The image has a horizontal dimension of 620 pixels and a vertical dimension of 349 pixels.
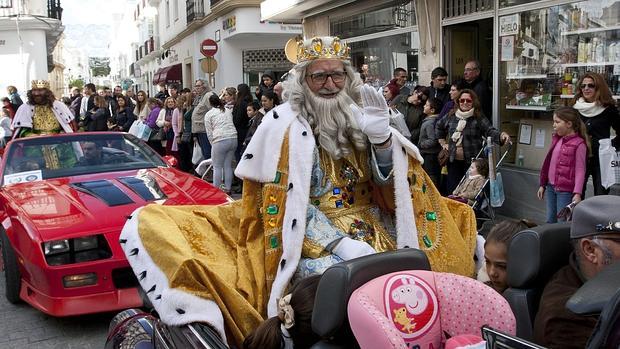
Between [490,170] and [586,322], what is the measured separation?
5.32m

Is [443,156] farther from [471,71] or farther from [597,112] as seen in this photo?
[597,112]

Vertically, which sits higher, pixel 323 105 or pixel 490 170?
pixel 323 105

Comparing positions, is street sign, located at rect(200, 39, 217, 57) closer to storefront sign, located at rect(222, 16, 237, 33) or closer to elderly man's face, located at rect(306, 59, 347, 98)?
storefront sign, located at rect(222, 16, 237, 33)

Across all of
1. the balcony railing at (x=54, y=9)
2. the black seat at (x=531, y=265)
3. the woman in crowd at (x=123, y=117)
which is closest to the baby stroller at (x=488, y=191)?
the black seat at (x=531, y=265)

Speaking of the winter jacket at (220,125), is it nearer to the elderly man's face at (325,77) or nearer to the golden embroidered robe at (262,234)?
the golden embroidered robe at (262,234)

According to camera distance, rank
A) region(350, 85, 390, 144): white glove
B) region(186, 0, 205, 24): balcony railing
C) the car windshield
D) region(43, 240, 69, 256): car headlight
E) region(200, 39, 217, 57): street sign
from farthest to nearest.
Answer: region(186, 0, 205, 24): balcony railing < region(200, 39, 217, 57): street sign < the car windshield < region(43, 240, 69, 256): car headlight < region(350, 85, 390, 144): white glove

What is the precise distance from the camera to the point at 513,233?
271 cm

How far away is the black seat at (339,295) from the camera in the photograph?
210 centimetres

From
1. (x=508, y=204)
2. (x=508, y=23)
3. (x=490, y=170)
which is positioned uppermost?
(x=508, y=23)

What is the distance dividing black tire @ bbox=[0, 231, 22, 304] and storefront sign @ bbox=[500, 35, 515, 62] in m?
6.67

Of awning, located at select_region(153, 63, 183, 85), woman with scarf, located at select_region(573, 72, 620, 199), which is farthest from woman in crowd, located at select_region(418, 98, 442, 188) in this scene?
awning, located at select_region(153, 63, 183, 85)

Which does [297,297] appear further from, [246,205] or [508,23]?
[508,23]

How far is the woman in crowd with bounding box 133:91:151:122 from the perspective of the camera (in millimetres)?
14859

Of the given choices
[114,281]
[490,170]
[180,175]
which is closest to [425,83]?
[490,170]
